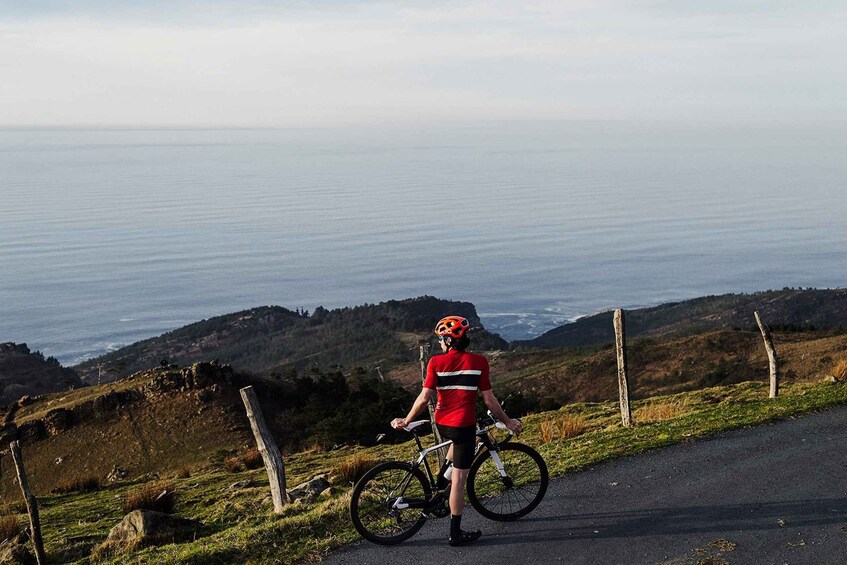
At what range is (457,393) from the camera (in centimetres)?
883

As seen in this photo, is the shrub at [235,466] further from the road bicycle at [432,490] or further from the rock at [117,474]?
→ the road bicycle at [432,490]

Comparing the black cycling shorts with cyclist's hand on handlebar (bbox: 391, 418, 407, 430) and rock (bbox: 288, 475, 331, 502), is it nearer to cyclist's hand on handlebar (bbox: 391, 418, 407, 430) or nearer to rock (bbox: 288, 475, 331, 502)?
cyclist's hand on handlebar (bbox: 391, 418, 407, 430)

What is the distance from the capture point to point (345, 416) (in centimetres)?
3584

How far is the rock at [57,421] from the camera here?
3772cm

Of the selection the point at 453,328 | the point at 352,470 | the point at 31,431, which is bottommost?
the point at 31,431

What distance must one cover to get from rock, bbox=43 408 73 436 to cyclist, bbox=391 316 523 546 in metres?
33.5

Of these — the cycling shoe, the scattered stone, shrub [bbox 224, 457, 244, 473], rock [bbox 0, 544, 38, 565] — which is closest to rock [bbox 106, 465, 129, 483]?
shrub [bbox 224, 457, 244, 473]

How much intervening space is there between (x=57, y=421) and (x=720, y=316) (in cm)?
8958

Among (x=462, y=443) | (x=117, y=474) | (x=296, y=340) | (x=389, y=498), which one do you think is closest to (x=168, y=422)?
(x=117, y=474)

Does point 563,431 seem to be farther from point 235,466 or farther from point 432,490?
point 235,466

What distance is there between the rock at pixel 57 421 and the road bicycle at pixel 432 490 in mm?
32250

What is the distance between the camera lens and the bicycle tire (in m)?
9.35

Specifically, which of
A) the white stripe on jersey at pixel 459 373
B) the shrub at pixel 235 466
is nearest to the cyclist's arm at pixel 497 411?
the white stripe on jersey at pixel 459 373

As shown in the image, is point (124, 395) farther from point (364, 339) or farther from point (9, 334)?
point (9, 334)
